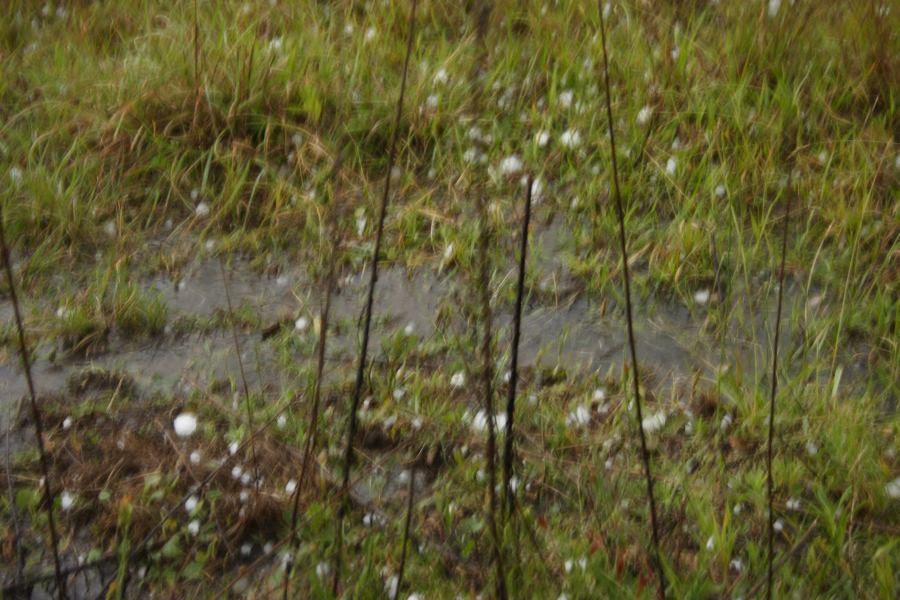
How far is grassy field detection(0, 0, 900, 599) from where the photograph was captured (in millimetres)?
2188

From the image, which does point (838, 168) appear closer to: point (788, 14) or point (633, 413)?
point (788, 14)

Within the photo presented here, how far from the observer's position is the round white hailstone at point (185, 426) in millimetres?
2523

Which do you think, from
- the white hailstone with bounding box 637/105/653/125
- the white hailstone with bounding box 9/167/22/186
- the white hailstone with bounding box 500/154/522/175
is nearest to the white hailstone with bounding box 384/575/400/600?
the white hailstone with bounding box 500/154/522/175

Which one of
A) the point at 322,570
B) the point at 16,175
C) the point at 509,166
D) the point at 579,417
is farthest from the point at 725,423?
the point at 16,175

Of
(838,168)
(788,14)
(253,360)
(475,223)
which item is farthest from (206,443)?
(788,14)

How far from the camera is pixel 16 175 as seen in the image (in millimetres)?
3271

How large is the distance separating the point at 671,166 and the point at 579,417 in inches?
40.8

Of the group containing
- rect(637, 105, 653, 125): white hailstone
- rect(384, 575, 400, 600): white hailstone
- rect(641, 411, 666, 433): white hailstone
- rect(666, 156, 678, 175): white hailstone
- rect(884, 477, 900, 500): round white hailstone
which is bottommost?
rect(384, 575, 400, 600): white hailstone

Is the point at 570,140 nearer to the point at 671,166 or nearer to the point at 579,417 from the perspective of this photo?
the point at 671,166

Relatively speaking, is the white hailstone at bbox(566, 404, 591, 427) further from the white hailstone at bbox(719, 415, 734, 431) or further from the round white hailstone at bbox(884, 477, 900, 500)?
the round white hailstone at bbox(884, 477, 900, 500)

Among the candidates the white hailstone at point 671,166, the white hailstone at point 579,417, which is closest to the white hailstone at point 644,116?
the white hailstone at point 671,166

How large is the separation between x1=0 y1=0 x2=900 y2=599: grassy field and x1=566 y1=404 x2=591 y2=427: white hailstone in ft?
0.03

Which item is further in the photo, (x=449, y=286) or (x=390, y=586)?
(x=449, y=286)

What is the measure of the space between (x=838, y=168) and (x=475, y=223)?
1191 millimetres
